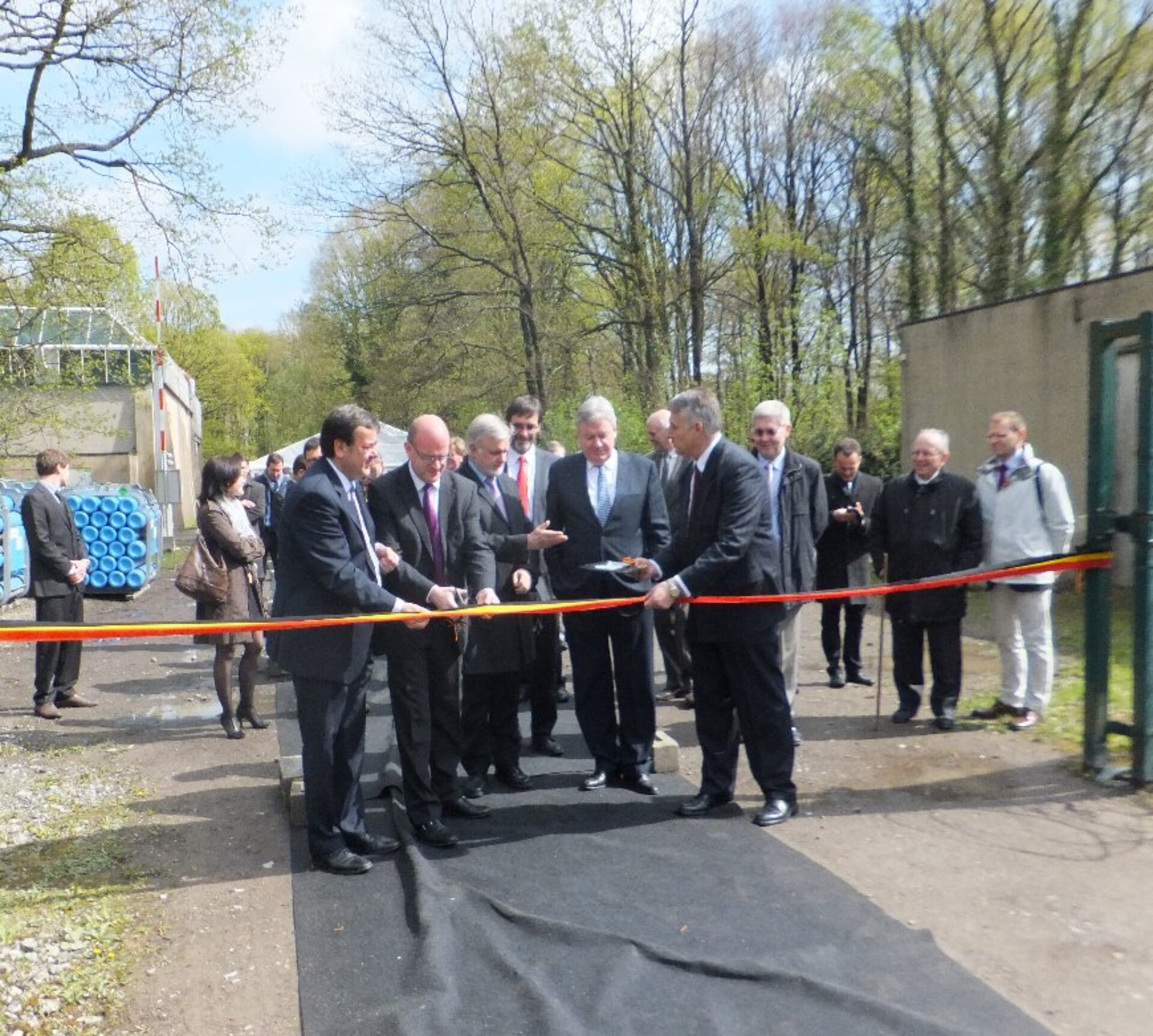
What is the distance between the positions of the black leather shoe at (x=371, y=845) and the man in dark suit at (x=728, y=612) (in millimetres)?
1445

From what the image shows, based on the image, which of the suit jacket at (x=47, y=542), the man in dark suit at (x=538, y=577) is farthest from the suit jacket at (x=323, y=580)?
the suit jacket at (x=47, y=542)

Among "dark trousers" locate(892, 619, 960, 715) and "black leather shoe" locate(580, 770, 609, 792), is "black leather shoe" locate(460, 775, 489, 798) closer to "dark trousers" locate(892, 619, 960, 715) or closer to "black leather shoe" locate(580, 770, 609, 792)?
"black leather shoe" locate(580, 770, 609, 792)

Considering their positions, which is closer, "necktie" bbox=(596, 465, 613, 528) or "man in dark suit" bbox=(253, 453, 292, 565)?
"necktie" bbox=(596, 465, 613, 528)

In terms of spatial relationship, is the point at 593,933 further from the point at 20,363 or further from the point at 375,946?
the point at 20,363

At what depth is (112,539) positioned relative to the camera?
15711 mm

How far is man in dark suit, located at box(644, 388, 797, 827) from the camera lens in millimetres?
5305

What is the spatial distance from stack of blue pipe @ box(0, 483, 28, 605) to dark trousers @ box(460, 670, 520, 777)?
9032 millimetres

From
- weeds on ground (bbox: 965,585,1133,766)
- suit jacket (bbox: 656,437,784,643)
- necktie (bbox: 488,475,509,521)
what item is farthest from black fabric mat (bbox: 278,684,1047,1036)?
weeds on ground (bbox: 965,585,1133,766)

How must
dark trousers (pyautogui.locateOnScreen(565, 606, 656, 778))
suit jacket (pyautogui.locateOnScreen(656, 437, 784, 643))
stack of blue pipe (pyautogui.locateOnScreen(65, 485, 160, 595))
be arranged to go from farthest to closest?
stack of blue pipe (pyautogui.locateOnScreen(65, 485, 160, 595)) < dark trousers (pyautogui.locateOnScreen(565, 606, 656, 778)) < suit jacket (pyautogui.locateOnScreen(656, 437, 784, 643))

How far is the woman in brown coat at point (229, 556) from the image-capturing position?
7457mm

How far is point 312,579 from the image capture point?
189 inches

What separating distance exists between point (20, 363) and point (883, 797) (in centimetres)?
1638

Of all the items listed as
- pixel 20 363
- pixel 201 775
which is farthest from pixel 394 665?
pixel 20 363

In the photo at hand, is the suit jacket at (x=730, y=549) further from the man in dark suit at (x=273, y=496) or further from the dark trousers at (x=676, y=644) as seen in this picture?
the man in dark suit at (x=273, y=496)
